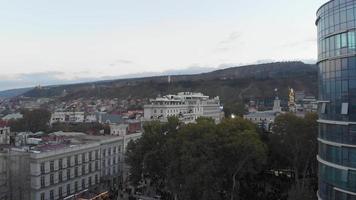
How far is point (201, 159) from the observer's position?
39625mm

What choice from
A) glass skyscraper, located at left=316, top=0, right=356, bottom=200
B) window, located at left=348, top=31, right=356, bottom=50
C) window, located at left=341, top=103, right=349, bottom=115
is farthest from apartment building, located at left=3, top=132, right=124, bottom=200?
window, located at left=348, top=31, right=356, bottom=50

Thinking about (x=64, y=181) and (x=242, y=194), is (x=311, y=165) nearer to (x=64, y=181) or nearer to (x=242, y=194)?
(x=242, y=194)

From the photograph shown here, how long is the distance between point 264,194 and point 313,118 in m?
10.5

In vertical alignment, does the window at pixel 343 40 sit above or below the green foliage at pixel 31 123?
above

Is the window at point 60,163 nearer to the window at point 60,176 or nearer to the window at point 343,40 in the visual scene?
the window at point 60,176

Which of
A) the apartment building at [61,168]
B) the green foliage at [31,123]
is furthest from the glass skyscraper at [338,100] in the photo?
the green foliage at [31,123]

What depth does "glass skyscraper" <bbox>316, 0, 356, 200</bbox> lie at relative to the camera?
1158 inches

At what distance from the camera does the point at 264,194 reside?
49.3 metres

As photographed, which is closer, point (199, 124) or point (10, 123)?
point (199, 124)

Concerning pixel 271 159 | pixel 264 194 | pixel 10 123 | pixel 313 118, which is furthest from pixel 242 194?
pixel 10 123

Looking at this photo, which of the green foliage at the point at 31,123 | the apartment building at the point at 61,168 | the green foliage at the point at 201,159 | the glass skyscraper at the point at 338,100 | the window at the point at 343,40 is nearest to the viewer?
the glass skyscraper at the point at 338,100

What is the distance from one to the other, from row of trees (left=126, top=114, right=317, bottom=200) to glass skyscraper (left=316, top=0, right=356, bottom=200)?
6284 millimetres

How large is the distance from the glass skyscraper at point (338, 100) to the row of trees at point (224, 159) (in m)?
6.28

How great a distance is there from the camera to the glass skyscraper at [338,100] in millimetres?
29422
